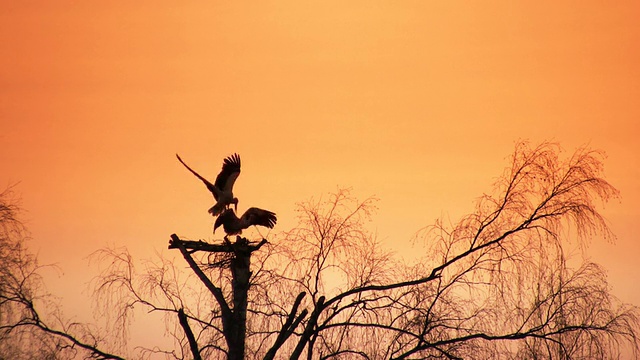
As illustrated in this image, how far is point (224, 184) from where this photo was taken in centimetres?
2083

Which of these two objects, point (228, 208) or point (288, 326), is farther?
point (228, 208)

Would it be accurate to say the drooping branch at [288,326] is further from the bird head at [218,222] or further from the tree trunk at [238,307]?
the bird head at [218,222]

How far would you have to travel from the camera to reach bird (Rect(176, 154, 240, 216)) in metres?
20.2

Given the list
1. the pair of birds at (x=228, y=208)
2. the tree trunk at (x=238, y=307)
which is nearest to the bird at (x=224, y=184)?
the pair of birds at (x=228, y=208)

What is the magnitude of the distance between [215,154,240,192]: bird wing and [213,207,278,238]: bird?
3.51 ft

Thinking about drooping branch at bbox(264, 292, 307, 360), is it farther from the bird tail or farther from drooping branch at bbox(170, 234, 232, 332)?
the bird tail

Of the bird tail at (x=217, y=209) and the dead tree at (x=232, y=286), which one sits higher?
the bird tail at (x=217, y=209)

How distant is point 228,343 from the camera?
17781 millimetres

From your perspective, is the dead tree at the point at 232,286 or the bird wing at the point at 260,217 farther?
the bird wing at the point at 260,217

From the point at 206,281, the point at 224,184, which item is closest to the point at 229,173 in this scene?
the point at 224,184

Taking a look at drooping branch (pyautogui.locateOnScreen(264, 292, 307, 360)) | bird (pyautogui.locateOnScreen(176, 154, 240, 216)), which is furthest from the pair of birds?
drooping branch (pyautogui.locateOnScreen(264, 292, 307, 360))

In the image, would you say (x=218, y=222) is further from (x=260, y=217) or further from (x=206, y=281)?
(x=206, y=281)

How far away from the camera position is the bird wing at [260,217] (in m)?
19.7

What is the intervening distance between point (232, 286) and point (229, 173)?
362 cm
